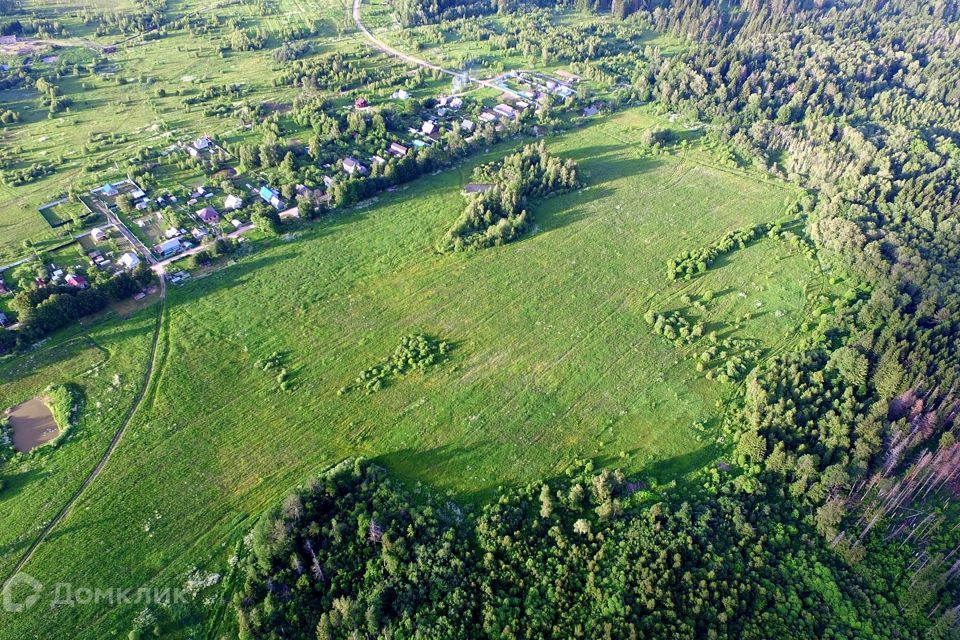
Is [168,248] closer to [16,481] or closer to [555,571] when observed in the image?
[16,481]

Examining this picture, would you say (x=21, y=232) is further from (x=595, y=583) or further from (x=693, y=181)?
(x=693, y=181)

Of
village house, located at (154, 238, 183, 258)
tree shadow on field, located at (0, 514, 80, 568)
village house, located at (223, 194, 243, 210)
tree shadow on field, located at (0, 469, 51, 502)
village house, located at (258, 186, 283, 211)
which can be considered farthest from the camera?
village house, located at (258, 186, 283, 211)

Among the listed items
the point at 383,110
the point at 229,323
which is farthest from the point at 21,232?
the point at 383,110

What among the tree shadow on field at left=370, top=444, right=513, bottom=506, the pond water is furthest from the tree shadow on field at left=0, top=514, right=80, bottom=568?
the tree shadow on field at left=370, top=444, right=513, bottom=506

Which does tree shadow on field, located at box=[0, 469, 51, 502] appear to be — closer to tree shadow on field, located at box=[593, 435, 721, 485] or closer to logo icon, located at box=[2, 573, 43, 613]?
logo icon, located at box=[2, 573, 43, 613]

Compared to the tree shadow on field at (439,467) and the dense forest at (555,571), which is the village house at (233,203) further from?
the dense forest at (555,571)

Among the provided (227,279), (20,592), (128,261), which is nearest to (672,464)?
(20,592)
